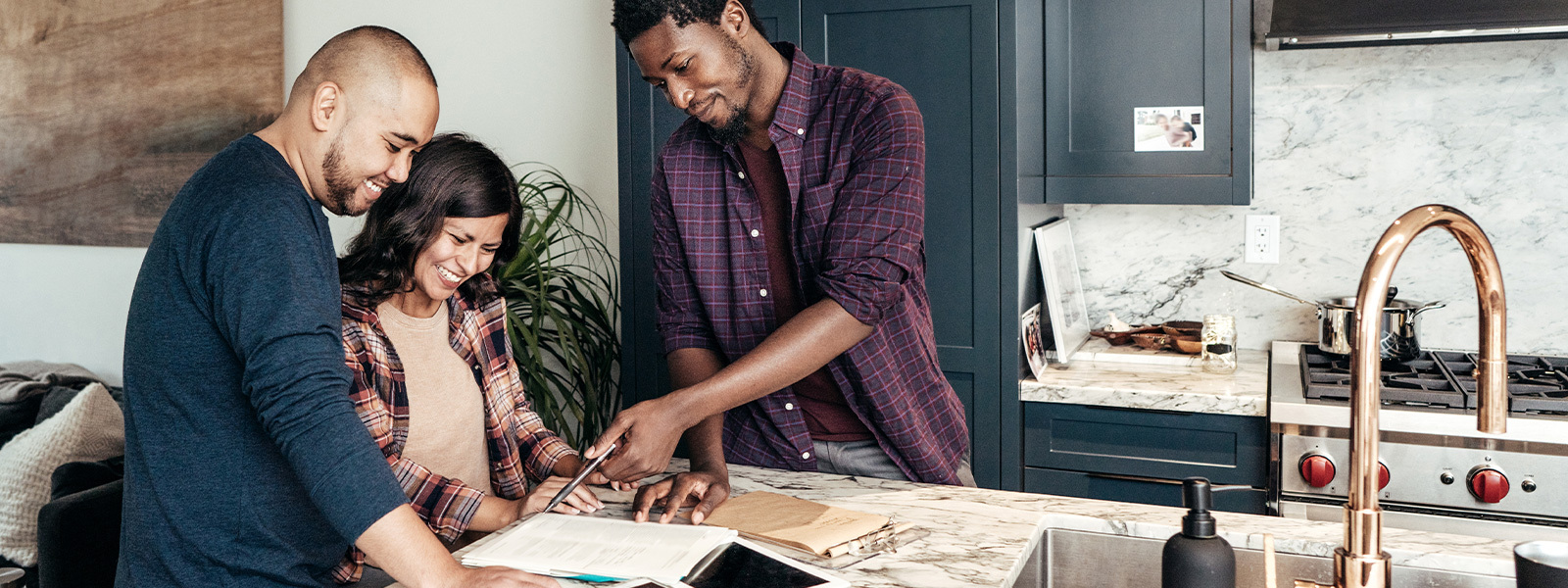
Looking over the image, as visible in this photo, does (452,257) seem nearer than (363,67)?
No

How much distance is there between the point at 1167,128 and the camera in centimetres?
251

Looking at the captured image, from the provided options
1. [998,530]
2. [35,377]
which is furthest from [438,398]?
[35,377]

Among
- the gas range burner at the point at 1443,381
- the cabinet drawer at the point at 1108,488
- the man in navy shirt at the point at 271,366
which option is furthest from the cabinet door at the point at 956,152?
the man in navy shirt at the point at 271,366

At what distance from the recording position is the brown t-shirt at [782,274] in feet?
5.90

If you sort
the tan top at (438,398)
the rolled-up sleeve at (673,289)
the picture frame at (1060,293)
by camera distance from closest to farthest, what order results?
the tan top at (438,398)
the rolled-up sleeve at (673,289)
the picture frame at (1060,293)

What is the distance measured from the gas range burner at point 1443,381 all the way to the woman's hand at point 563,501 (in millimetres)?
1341

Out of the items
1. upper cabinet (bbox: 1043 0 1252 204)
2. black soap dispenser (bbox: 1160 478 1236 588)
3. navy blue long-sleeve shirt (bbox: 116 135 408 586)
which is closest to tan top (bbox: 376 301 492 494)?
navy blue long-sleeve shirt (bbox: 116 135 408 586)

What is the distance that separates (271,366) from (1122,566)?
3.26ft

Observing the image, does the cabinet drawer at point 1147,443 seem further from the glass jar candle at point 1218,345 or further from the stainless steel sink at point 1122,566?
the stainless steel sink at point 1122,566

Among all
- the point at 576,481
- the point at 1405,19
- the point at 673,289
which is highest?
the point at 1405,19

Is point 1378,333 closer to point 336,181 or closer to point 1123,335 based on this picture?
point 336,181

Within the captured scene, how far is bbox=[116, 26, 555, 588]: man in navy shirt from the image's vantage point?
112 cm

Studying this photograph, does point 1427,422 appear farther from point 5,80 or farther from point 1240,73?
point 5,80

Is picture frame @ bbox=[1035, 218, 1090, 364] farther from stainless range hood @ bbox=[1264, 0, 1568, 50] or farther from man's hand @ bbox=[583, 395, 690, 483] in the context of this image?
man's hand @ bbox=[583, 395, 690, 483]
